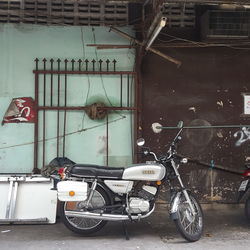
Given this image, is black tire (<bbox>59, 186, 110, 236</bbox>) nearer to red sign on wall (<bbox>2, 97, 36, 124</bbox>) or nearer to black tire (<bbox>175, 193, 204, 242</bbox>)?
black tire (<bbox>175, 193, 204, 242</bbox>)

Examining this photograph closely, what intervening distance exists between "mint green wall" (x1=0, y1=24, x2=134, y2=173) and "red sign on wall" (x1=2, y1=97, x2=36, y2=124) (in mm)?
88

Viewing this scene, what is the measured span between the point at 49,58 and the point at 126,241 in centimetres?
357

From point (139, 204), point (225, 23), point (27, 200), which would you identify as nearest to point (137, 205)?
point (139, 204)

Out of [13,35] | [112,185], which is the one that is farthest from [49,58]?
[112,185]

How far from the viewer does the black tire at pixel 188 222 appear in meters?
5.68

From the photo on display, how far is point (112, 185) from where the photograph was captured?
5848mm

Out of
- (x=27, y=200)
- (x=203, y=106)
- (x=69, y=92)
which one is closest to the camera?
(x=27, y=200)

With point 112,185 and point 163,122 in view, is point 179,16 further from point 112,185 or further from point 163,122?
point 112,185

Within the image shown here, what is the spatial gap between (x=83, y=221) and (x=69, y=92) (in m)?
2.58

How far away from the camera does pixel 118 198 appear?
593 cm

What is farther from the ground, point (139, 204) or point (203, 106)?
point (203, 106)

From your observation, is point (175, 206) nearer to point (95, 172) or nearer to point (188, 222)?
point (188, 222)

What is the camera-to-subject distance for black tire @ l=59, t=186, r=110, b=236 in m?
5.81

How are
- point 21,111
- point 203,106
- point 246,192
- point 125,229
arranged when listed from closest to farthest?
point 125,229 → point 246,192 → point 21,111 → point 203,106
